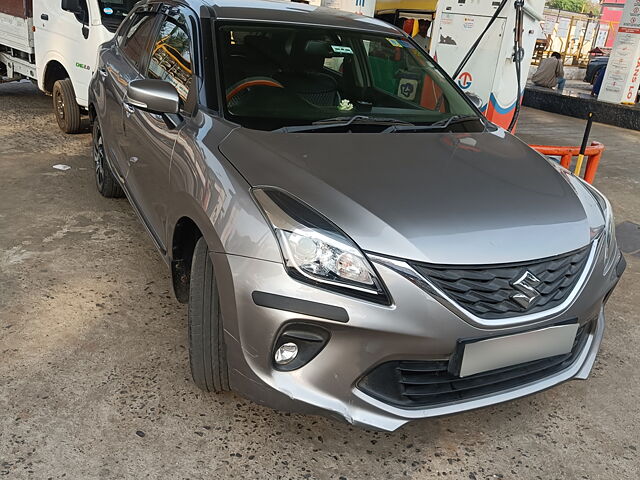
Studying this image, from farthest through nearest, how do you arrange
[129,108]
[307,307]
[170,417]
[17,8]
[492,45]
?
[17,8], [492,45], [129,108], [170,417], [307,307]

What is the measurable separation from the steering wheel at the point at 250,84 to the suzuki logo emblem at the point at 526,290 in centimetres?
149

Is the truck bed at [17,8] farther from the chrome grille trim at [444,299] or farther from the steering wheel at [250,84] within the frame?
the chrome grille trim at [444,299]

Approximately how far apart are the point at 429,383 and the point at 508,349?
0.29 meters

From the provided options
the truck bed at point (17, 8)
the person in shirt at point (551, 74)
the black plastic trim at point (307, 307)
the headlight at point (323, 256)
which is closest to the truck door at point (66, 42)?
the truck bed at point (17, 8)

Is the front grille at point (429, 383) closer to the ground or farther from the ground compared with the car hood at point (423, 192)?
closer to the ground

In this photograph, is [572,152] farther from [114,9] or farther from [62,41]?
[62,41]

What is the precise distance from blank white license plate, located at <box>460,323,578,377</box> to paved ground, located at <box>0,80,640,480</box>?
47 cm

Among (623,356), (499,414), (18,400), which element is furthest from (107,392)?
(623,356)

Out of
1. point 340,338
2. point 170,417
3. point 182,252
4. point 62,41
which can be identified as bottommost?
point 170,417

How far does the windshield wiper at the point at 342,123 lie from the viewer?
2556 mm

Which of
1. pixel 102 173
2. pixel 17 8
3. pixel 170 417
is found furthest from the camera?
pixel 17 8

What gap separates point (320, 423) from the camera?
7.73ft

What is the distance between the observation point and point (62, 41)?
6.20 metres

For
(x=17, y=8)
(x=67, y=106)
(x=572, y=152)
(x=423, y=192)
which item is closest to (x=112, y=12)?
(x=67, y=106)
